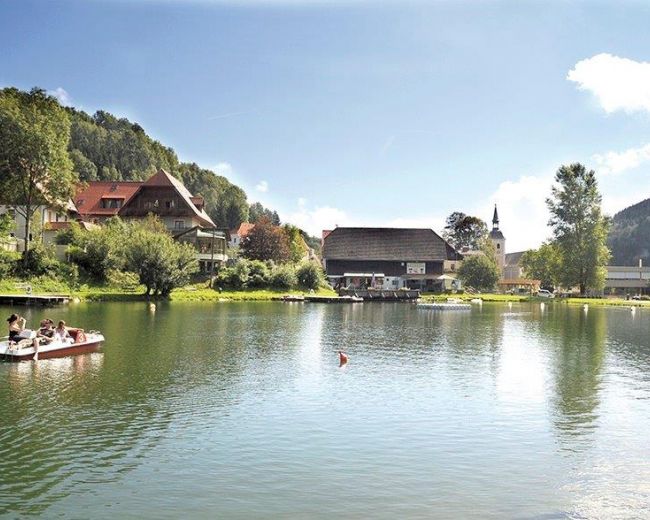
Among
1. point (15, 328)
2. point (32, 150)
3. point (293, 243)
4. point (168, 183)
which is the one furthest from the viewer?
point (293, 243)

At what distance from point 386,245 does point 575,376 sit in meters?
96.4

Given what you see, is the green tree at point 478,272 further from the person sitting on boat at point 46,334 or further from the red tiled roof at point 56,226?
the person sitting on boat at point 46,334

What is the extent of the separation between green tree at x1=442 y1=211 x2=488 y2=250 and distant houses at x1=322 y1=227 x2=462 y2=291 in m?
32.9

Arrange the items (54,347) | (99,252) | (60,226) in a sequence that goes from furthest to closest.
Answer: (60,226) < (99,252) < (54,347)

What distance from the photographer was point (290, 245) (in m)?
115

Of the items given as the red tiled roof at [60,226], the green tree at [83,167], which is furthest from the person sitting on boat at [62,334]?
the green tree at [83,167]

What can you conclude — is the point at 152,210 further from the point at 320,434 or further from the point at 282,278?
the point at 320,434

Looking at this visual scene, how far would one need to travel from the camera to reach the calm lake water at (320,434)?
13164mm

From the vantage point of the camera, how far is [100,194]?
107125mm

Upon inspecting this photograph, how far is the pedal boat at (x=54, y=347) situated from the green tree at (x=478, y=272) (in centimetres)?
8570

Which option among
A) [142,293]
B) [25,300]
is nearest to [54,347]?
[25,300]

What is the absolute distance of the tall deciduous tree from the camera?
68.8 m

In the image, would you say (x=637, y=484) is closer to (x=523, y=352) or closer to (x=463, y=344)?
(x=523, y=352)

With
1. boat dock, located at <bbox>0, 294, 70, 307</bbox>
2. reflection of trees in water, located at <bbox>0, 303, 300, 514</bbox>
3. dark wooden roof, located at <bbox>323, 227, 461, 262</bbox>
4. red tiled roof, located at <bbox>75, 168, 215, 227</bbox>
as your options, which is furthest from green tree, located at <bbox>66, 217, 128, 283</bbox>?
dark wooden roof, located at <bbox>323, 227, 461, 262</bbox>
